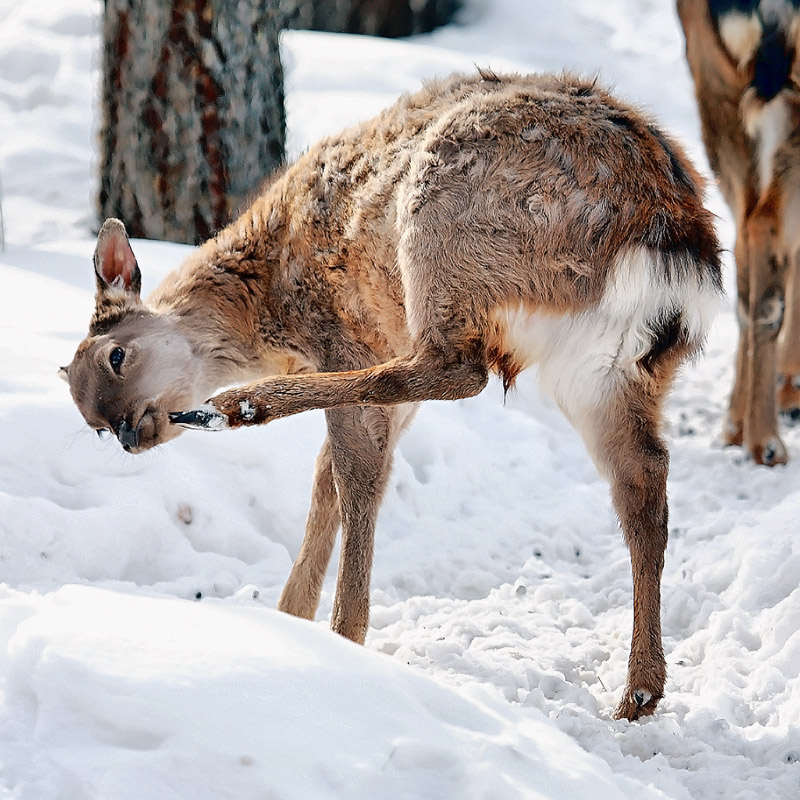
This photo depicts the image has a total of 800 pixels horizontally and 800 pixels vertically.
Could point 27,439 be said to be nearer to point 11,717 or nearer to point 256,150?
point 11,717

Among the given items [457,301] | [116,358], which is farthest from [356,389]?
[116,358]

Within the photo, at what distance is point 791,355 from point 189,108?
13.1 feet

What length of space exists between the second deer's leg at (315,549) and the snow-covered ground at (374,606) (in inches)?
7.6

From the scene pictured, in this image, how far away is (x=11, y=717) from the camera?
2576mm

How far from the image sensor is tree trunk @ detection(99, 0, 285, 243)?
6.90m

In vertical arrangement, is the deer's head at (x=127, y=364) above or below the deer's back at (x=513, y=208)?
below

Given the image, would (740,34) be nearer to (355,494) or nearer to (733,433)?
(733,433)

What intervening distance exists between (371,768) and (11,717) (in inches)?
32.6

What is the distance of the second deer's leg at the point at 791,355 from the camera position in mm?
6922

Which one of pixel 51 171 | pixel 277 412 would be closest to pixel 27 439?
pixel 277 412

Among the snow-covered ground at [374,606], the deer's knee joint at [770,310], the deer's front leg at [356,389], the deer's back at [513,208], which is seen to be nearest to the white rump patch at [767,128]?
the deer's knee joint at [770,310]

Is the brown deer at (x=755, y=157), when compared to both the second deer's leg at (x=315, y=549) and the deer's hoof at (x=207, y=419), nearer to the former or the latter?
the second deer's leg at (x=315, y=549)

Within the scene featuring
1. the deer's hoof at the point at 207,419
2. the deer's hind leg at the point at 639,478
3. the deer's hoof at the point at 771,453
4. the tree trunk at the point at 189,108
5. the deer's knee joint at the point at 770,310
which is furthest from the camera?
the tree trunk at the point at 189,108

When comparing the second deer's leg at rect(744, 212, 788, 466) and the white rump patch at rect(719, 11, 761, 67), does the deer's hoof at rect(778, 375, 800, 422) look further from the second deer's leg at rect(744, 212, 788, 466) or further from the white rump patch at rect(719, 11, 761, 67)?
the white rump patch at rect(719, 11, 761, 67)
